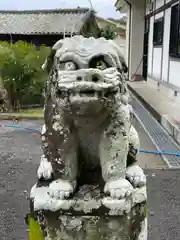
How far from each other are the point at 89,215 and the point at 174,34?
A: 6.35 metres

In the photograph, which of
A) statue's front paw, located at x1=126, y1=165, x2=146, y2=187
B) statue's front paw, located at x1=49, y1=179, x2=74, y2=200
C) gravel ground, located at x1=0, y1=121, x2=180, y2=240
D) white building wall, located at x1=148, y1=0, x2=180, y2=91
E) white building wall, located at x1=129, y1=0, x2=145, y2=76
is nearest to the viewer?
statue's front paw, located at x1=49, y1=179, x2=74, y2=200

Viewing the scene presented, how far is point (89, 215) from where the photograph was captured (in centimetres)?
148

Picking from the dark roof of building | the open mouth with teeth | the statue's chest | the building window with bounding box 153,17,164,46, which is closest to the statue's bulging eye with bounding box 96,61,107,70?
the open mouth with teeth

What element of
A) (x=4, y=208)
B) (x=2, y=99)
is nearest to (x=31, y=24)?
(x=2, y=99)

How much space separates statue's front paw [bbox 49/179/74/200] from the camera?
4.83ft

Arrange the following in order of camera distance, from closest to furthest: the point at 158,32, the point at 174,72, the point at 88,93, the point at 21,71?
1. the point at 88,93
2. the point at 174,72
3. the point at 21,71
4. the point at 158,32

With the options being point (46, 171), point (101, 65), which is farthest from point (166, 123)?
point (101, 65)

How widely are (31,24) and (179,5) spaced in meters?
10.8

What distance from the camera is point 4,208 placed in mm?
3072

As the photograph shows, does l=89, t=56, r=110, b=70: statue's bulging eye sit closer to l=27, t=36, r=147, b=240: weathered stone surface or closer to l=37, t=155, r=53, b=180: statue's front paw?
l=27, t=36, r=147, b=240: weathered stone surface

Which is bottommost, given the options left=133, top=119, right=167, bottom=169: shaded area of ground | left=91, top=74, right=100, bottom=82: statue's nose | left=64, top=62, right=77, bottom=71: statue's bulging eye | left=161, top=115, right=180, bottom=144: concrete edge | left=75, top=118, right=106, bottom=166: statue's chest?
left=133, top=119, right=167, bottom=169: shaded area of ground

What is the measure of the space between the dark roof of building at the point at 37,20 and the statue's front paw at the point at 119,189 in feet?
46.9

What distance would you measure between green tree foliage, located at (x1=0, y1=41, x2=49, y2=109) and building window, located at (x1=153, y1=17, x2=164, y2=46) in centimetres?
303

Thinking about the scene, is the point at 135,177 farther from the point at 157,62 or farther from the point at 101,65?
the point at 157,62
